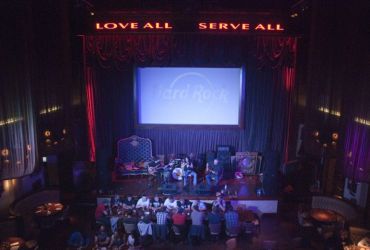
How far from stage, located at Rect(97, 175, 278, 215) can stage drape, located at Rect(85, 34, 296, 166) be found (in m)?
1.71

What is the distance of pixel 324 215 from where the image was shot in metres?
10.7

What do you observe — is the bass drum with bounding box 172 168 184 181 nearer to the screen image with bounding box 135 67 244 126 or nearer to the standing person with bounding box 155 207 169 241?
the screen image with bounding box 135 67 244 126

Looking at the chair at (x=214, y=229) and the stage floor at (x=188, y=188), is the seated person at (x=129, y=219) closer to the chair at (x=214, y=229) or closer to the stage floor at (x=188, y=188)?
the chair at (x=214, y=229)

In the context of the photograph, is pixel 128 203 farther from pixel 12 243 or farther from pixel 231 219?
pixel 12 243

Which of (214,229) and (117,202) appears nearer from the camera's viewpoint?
(214,229)

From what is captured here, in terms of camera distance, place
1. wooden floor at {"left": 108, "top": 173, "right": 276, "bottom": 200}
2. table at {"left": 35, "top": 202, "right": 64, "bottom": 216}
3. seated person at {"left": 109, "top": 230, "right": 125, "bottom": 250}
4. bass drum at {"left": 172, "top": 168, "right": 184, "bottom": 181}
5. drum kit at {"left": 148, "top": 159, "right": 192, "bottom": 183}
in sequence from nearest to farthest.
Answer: seated person at {"left": 109, "top": 230, "right": 125, "bottom": 250} < table at {"left": 35, "top": 202, "right": 64, "bottom": 216} < wooden floor at {"left": 108, "top": 173, "right": 276, "bottom": 200} < drum kit at {"left": 148, "top": 159, "right": 192, "bottom": 183} < bass drum at {"left": 172, "top": 168, "right": 184, "bottom": 181}

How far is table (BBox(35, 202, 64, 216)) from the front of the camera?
1067cm

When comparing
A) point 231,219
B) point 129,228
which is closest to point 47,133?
point 129,228

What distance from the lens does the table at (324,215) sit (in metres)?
10.5

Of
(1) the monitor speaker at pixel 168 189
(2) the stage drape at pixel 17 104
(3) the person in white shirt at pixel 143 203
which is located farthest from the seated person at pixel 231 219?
(2) the stage drape at pixel 17 104

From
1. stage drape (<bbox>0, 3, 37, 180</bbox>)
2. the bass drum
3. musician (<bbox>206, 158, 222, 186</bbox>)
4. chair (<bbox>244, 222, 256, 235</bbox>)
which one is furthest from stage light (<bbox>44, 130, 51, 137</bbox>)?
chair (<bbox>244, 222, 256, 235</bbox>)

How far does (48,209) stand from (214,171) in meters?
5.97

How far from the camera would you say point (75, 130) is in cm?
1354

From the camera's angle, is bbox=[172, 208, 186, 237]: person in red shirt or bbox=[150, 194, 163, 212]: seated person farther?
bbox=[150, 194, 163, 212]: seated person
